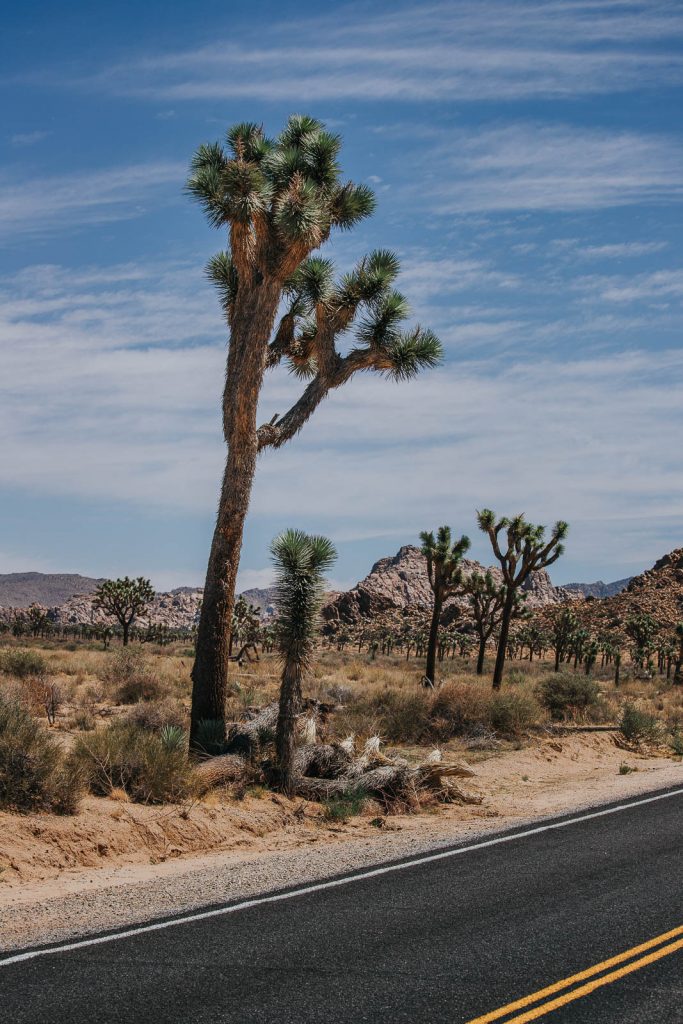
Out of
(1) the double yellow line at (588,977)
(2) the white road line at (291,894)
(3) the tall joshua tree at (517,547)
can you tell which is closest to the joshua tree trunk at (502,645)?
(3) the tall joshua tree at (517,547)

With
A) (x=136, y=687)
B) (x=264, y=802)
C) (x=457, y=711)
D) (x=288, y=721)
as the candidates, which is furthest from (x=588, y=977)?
(x=136, y=687)

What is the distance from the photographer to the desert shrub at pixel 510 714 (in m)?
22.3

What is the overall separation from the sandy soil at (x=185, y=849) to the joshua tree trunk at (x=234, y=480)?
10.1 feet

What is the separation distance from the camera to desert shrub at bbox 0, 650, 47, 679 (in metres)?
25.8

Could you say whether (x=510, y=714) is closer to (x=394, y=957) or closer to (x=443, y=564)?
(x=443, y=564)

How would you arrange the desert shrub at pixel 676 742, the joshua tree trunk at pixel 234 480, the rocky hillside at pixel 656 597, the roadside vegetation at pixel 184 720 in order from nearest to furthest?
the roadside vegetation at pixel 184 720 → the joshua tree trunk at pixel 234 480 → the desert shrub at pixel 676 742 → the rocky hillside at pixel 656 597

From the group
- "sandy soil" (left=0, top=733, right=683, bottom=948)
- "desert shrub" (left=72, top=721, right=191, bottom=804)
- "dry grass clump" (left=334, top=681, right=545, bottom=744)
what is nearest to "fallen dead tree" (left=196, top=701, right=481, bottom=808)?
"sandy soil" (left=0, top=733, right=683, bottom=948)

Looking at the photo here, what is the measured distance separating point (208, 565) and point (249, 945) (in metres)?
9.53

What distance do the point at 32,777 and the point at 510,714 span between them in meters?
14.1

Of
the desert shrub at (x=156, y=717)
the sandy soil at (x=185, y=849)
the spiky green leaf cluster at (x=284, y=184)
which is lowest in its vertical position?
the sandy soil at (x=185, y=849)

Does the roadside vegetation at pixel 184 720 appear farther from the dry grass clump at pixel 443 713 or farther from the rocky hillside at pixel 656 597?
the rocky hillside at pixel 656 597

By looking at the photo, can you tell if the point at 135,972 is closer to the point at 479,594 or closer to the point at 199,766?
the point at 199,766

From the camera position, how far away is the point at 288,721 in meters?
14.0

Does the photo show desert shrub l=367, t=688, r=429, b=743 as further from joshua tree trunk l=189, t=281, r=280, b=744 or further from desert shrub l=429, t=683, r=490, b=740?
joshua tree trunk l=189, t=281, r=280, b=744
